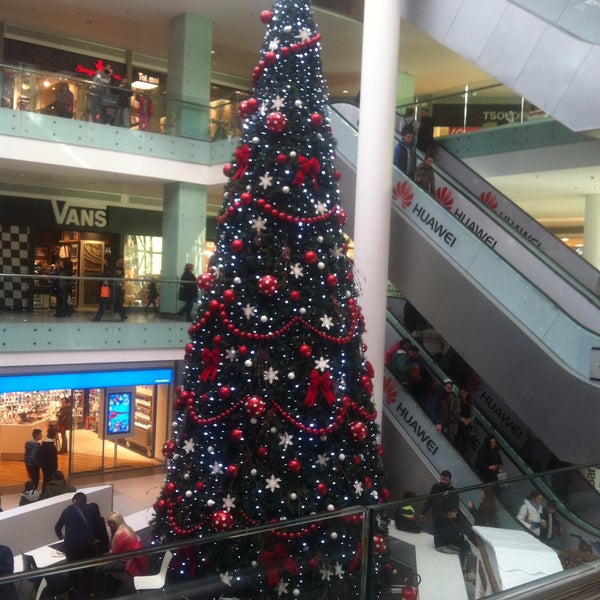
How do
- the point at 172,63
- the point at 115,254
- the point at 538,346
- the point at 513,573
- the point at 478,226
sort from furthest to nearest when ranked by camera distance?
the point at 115,254, the point at 172,63, the point at 478,226, the point at 538,346, the point at 513,573

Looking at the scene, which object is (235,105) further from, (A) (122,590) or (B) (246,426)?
(A) (122,590)

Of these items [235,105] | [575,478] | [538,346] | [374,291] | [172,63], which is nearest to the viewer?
[575,478]

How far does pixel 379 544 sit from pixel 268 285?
229 centimetres

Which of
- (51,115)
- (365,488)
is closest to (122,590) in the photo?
(365,488)

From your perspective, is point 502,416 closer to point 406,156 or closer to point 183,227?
point 406,156

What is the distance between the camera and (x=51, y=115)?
1298 centimetres

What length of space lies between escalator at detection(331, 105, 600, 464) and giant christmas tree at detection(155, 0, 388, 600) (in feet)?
14.1

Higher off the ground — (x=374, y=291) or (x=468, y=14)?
(x=468, y=14)

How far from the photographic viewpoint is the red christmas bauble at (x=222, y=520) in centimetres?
534

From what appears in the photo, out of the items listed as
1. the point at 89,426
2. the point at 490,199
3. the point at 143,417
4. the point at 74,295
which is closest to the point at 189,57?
the point at 74,295

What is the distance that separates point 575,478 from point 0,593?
3.26 m

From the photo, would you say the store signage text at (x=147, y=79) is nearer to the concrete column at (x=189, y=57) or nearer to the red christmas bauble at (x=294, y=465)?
the concrete column at (x=189, y=57)

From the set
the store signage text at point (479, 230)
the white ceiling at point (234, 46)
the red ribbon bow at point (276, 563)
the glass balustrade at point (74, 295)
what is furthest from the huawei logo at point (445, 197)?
the red ribbon bow at point (276, 563)

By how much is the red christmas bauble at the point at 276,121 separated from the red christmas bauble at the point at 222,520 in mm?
2823
